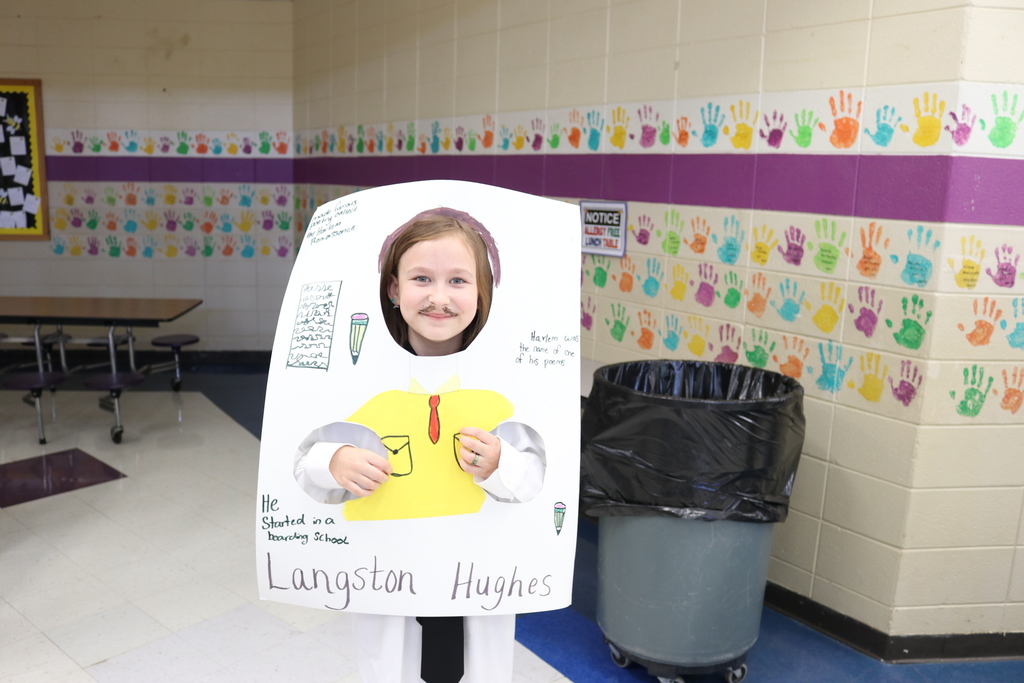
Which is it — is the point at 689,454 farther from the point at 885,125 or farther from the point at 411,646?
the point at 885,125

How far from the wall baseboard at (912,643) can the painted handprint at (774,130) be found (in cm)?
161

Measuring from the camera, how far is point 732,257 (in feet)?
9.46

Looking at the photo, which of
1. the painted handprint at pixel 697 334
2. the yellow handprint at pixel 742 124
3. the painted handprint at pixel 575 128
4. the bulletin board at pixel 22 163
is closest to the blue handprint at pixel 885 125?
the yellow handprint at pixel 742 124

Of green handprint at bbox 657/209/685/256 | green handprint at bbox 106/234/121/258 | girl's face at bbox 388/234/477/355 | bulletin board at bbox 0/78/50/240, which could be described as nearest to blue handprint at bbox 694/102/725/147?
green handprint at bbox 657/209/685/256

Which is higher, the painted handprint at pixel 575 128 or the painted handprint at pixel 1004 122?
the painted handprint at pixel 575 128

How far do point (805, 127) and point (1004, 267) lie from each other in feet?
2.44

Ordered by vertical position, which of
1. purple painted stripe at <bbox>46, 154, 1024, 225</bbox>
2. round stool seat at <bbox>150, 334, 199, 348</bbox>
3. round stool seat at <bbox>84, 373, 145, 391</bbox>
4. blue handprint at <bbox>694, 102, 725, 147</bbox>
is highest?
blue handprint at <bbox>694, 102, 725, 147</bbox>

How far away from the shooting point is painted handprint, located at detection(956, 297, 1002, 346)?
93.0 inches

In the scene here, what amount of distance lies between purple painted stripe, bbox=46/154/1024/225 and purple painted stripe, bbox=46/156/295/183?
195cm

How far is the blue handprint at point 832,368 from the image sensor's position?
2580 mm

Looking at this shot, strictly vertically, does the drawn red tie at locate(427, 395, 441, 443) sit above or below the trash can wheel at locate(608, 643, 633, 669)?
above

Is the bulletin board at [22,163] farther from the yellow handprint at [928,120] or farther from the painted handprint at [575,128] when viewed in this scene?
the yellow handprint at [928,120]

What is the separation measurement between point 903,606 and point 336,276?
2.13 m

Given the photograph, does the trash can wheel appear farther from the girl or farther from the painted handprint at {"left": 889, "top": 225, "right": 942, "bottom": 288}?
the painted handprint at {"left": 889, "top": 225, "right": 942, "bottom": 288}
